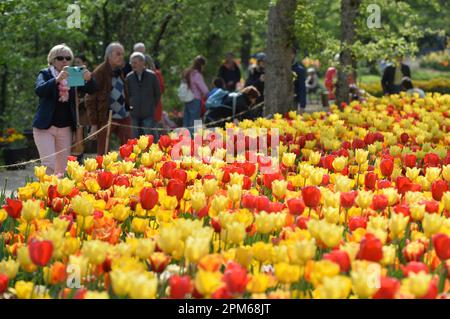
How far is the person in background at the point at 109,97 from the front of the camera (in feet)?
41.0

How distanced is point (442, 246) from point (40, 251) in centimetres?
183

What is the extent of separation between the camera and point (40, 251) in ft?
13.7

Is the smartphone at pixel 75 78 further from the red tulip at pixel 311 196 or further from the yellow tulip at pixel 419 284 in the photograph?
the yellow tulip at pixel 419 284

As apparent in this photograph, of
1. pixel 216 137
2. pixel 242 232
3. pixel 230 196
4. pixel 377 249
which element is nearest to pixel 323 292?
pixel 377 249

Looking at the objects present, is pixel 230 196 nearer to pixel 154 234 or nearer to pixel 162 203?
pixel 162 203

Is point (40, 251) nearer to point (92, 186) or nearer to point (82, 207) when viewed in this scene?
point (82, 207)

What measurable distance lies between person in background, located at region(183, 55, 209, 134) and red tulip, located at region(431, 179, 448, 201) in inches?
484

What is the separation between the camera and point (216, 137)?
9.64m

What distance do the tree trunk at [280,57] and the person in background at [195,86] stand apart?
1529 mm

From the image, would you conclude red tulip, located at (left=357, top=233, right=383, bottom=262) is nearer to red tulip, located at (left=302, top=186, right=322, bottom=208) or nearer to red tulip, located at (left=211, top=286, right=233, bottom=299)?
red tulip, located at (left=211, top=286, right=233, bottom=299)

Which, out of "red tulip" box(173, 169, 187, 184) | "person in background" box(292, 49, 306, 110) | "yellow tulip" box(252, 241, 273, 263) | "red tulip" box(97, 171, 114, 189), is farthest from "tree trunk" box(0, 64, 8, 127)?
"yellow tulip" box(252, 241, 273, 263)

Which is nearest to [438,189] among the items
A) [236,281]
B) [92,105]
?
[236,281]

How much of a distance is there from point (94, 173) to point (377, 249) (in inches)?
125

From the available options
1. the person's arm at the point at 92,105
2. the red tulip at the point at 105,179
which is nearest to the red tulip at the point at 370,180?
the red tulip at the point at 105,179
